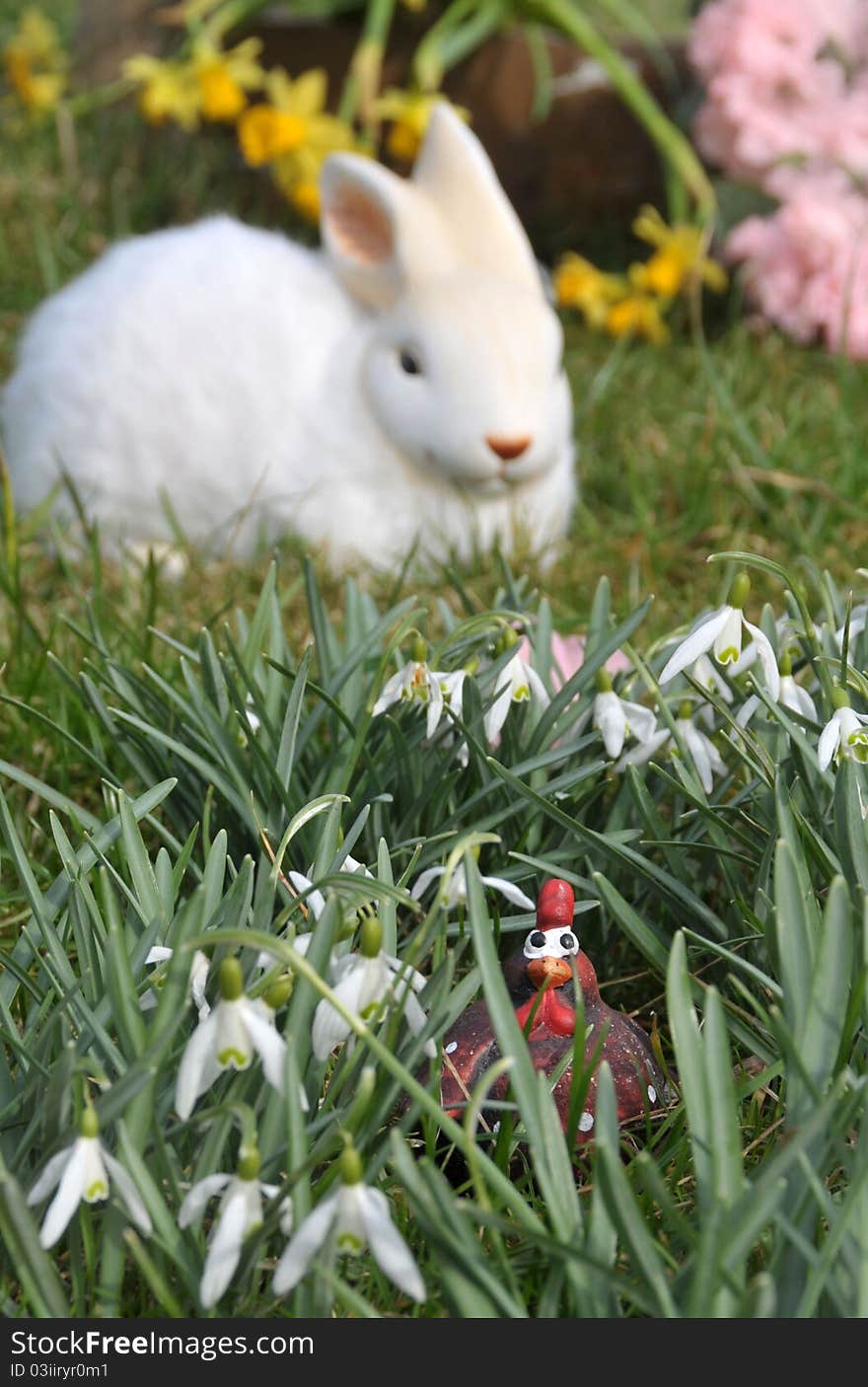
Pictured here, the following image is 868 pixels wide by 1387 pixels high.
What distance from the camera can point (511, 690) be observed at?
4.94 ft

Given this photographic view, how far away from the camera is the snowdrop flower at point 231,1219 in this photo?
0.98 m

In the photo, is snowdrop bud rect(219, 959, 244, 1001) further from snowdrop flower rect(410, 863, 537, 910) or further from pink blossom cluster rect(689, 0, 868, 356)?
pink blossom cluster rect(689, 0, 868, 356)

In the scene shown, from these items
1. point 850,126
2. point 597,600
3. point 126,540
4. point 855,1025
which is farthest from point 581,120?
point 855,1025

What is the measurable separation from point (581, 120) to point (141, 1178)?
320 cm

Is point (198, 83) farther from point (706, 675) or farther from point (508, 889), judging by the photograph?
point (508, 889)

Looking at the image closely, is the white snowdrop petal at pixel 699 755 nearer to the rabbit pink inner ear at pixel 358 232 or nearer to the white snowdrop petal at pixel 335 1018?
the white snowdrop petal at pixel 335 1018

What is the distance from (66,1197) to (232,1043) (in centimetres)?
14

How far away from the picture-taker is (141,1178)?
3.39 feet

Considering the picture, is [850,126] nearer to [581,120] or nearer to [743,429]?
[581,120]

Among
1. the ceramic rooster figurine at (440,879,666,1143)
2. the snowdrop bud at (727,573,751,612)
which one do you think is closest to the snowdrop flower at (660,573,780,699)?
the snowdrop bud at (727,573,751,612)

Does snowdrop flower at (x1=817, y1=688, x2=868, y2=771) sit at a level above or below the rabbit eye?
above

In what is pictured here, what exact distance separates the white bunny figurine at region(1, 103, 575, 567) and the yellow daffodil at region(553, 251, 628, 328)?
33.0 inches

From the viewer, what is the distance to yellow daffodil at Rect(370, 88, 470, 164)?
3.26 metres

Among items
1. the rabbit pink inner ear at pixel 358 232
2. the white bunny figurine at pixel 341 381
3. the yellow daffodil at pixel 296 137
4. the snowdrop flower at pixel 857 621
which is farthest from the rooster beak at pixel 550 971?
the yellow daffodil at pixel 296 137
